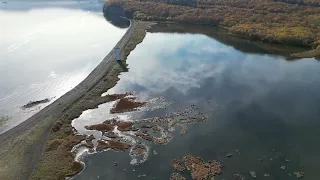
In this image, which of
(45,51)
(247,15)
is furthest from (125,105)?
(247,15)

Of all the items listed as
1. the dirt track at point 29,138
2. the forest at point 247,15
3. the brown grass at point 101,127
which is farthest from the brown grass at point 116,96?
the forest at point 247,15

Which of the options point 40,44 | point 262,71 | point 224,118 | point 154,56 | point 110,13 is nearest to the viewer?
point 224,118

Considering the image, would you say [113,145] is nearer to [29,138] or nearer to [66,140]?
[66,140]

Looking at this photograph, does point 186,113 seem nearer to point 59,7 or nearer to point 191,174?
point 191,174

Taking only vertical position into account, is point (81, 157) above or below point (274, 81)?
below

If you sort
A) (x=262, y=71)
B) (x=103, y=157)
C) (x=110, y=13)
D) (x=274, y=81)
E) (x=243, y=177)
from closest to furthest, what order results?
(x=243, y=177)
(x=103, y=157)
(x=274, y=81)
(x=262, y=71)
(x=110, y=13)

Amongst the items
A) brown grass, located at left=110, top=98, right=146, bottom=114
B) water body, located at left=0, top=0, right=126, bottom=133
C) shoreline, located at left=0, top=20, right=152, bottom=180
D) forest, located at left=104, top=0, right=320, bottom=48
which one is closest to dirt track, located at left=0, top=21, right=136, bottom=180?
shoreline, located at left=0, top=20, right=152, bottom=180

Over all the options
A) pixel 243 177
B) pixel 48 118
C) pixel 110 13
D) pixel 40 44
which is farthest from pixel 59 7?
pixel 243 177
